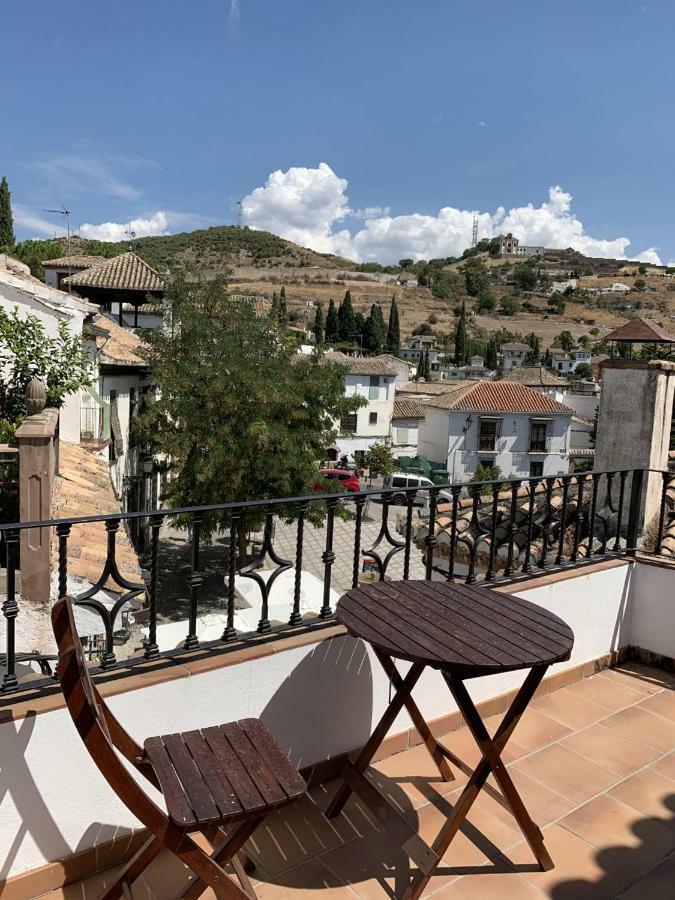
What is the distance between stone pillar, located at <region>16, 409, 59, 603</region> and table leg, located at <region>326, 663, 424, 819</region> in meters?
3.04

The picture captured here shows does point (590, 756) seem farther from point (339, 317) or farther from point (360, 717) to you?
point (339, 317)

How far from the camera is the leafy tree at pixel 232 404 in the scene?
16.1 metres

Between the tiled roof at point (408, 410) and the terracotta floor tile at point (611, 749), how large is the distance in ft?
131

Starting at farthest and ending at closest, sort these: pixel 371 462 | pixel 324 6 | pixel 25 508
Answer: pixel 371 462 < pixel 324 6 < pixel 25 508

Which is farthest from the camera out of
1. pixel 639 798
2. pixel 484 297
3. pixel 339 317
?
pixel 484 297

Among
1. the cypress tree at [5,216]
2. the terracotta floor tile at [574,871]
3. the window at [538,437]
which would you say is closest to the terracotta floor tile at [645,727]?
the terracotta floor tile at [574,871]

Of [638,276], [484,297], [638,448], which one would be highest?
[638,276]

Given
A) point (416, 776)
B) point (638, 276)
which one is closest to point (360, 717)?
point (416, 776)

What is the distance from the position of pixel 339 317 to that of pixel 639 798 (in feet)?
244

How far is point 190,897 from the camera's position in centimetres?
196

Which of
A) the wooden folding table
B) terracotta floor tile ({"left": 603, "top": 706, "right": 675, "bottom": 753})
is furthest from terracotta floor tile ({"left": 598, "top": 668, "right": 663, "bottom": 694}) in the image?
the wooden folding table

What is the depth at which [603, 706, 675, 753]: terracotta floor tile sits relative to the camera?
11.5 ft

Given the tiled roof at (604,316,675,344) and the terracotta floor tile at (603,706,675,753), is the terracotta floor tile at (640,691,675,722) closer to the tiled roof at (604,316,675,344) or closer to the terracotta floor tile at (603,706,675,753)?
the terracotta floor tile at (603,706,675,753)

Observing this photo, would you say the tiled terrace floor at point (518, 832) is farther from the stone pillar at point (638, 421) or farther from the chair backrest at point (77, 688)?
the stone pillar at point (638, 421)
